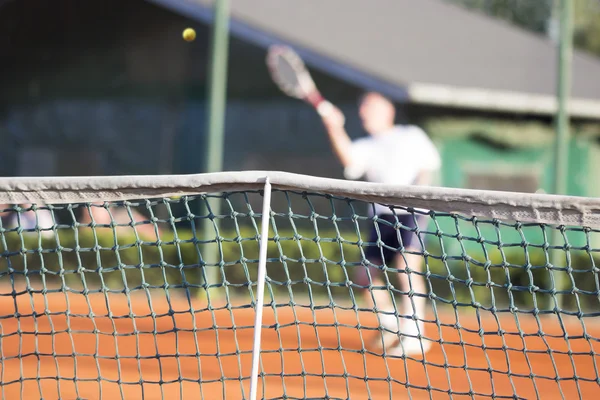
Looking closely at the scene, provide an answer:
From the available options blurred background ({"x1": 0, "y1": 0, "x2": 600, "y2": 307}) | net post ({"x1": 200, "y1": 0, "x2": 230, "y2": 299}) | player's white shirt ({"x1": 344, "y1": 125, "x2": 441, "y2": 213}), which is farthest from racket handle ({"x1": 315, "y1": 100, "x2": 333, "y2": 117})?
blurred background ({"x1": 0, "y1": 0, "x2": 600, "y2": 307})

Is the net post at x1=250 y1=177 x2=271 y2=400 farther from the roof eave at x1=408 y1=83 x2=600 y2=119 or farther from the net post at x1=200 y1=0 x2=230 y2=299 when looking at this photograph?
the roof eave at x1=408 y1=83 x2=600 y2=119

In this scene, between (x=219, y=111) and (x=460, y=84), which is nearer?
(x=219, y=111)

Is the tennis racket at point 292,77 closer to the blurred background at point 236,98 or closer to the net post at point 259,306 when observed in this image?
the blurred background at point 236,98

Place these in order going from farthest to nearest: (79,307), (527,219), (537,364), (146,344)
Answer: (79,307), (146,344), (537,364), (527,219)

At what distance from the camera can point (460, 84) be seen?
1084 centimetres

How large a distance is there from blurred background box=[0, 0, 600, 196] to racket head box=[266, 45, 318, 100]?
0.12 meters

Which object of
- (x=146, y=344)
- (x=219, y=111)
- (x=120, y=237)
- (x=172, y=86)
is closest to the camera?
(x=146, y=344)

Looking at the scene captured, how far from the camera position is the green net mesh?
318 centimetres

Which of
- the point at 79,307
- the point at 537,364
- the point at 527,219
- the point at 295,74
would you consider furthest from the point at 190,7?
the point at 527,219

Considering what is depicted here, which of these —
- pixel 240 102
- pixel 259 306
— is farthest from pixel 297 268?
pixel 259 306

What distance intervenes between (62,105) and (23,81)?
607 mm

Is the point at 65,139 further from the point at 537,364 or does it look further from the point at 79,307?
the point at 537,364

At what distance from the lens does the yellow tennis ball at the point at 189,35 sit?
10.7 m

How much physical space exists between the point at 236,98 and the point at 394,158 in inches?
210
